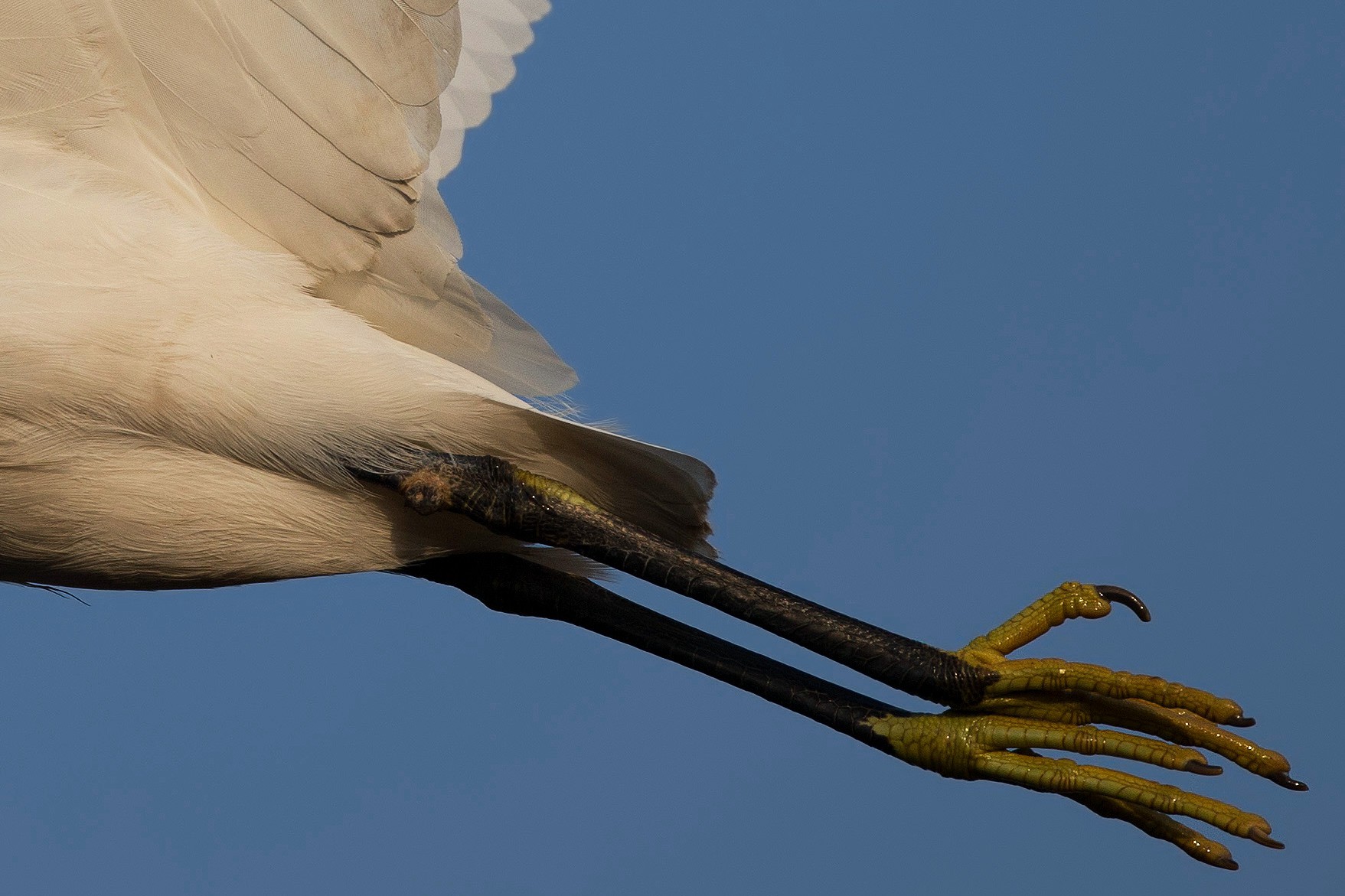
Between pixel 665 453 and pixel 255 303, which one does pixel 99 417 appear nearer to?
pixel 255 303

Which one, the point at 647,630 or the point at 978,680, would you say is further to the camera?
the point at 647,630

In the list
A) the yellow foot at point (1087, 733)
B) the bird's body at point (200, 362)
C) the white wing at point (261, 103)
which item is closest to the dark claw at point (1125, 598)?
the yellow foot at point (1087, 733)

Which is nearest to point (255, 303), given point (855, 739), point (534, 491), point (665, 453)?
point (534, 491)

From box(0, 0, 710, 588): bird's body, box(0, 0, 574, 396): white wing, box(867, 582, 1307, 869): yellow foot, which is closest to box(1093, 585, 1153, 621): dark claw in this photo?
box(867, 582, 1307, 869): yellow foot

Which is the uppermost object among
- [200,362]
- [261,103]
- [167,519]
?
[261,103]

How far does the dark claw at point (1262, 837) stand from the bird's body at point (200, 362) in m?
0.89

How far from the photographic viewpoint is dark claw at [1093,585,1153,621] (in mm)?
2033

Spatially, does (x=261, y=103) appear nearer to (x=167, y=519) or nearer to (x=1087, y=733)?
(x=167, y=519)

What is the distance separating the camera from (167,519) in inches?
83.0

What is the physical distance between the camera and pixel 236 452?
2.06m

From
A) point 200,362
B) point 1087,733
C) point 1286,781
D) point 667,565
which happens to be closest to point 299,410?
point 200,362

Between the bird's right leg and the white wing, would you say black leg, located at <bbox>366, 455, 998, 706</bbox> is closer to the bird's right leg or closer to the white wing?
the bird's right leg

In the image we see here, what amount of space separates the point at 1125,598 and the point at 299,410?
1.22 metres

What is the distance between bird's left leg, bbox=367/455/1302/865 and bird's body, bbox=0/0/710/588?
8cm
